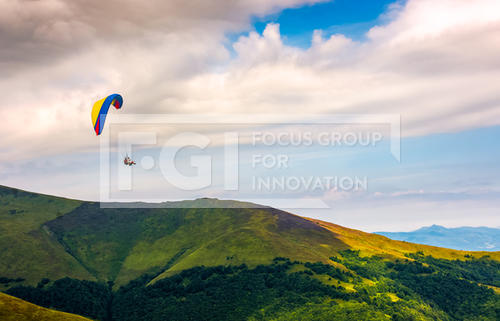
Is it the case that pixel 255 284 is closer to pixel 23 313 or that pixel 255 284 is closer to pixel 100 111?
pixel 23 313

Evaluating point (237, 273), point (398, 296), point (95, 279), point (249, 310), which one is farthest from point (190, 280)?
point (398, 296)

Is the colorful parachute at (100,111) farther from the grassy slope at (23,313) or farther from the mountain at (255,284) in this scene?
the mountain at (255,284)

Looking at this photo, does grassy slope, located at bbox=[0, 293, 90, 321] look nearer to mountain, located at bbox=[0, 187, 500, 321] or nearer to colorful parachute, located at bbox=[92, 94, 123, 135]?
mountain, located at bbox=[0, 187, 500, 321]

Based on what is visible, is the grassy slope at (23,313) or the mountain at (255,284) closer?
the grassy slope at (23,313)

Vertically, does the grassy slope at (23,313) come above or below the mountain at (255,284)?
above

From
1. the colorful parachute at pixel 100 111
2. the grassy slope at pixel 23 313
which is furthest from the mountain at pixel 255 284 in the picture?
the colorful parachute at pixel 100 111

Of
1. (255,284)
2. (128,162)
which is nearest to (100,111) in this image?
(128,162)

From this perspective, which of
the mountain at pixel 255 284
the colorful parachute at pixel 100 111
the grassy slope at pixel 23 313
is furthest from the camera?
the mountain at pixel 255 284
